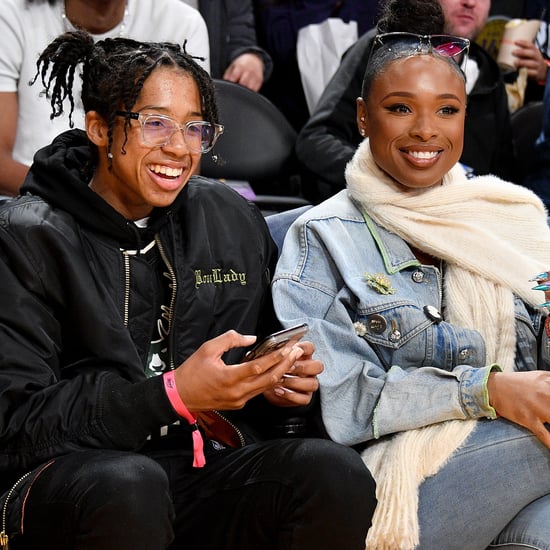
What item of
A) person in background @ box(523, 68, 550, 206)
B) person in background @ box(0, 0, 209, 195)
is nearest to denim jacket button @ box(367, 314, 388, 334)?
person in background @ box(0, 0, 209, 195)

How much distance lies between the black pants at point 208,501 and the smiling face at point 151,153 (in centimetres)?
53

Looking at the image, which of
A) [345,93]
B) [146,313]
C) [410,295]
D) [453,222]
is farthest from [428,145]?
[345,93]

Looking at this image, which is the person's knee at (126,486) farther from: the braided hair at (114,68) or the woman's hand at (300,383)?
the braided hair at (114,68)

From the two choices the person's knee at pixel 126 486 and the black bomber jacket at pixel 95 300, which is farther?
the black bomber jacket at pixel 95 300

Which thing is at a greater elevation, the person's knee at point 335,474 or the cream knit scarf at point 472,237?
the cream knit scarf at point 472,237

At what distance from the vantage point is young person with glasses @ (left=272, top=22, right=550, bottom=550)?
200 cm

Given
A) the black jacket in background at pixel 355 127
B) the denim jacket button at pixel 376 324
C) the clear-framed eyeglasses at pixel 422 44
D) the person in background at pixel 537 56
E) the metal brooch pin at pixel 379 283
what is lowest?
the denim jacket button at pixel 376 324

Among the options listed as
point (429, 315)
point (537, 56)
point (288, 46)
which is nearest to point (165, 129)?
point (429, 315)

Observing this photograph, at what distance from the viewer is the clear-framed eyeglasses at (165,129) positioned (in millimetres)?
2057

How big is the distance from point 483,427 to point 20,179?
1500mm

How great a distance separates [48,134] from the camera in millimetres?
2939

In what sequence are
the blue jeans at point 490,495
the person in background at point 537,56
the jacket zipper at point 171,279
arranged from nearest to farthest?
the blue jeans at point 490,495, the jacket zipper at point 171,279, the person in background at point 537,56

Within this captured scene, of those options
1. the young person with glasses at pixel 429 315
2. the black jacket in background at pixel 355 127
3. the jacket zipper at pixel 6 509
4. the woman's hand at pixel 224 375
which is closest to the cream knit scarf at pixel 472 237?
the young person with glasses at pixel 429 315

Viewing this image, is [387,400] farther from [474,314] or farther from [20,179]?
[20,179]
